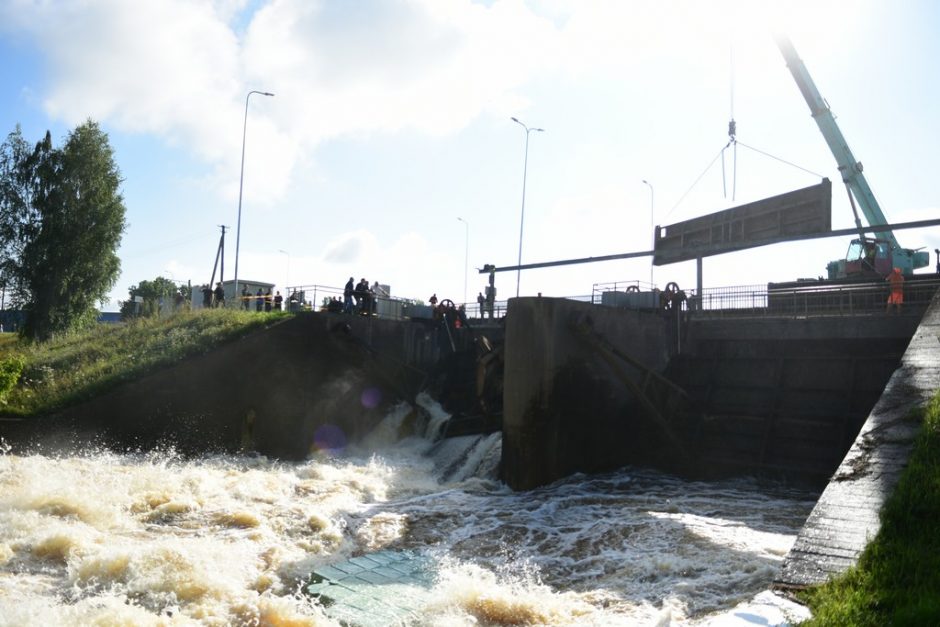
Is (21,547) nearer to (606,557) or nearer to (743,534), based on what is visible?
(606,557)

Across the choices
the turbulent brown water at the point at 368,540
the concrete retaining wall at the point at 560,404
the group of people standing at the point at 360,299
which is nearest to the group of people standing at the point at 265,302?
the group of people standing at the point at 360,299

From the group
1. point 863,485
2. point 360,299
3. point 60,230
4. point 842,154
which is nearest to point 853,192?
point 842,154

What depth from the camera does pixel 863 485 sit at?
6797 mm

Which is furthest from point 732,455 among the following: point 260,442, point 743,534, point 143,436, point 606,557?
point 143,436

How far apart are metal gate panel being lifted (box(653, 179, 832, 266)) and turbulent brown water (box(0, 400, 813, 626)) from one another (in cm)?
523

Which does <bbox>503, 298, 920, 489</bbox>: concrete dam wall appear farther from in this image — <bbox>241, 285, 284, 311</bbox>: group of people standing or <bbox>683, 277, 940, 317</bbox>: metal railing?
→ <bbox>241, 285, 284, 311</bbox>: group of people standing

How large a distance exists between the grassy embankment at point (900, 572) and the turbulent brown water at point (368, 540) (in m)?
0.62

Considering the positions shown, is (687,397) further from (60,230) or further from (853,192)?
(60,230)

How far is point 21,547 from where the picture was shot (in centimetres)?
907

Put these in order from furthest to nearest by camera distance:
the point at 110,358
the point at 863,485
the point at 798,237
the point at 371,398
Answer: the point at 110,358 < the point at 371,398 < the point at 798,237 < the point at 863,485

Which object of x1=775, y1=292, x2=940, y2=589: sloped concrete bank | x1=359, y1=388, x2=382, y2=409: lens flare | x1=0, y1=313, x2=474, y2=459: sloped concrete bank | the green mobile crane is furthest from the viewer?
the green mobile crane

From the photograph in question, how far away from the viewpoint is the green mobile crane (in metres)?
24.6

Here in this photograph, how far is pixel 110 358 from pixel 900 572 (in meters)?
21.2

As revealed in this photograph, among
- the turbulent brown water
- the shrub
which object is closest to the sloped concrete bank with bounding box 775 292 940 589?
the turbulent brown water
